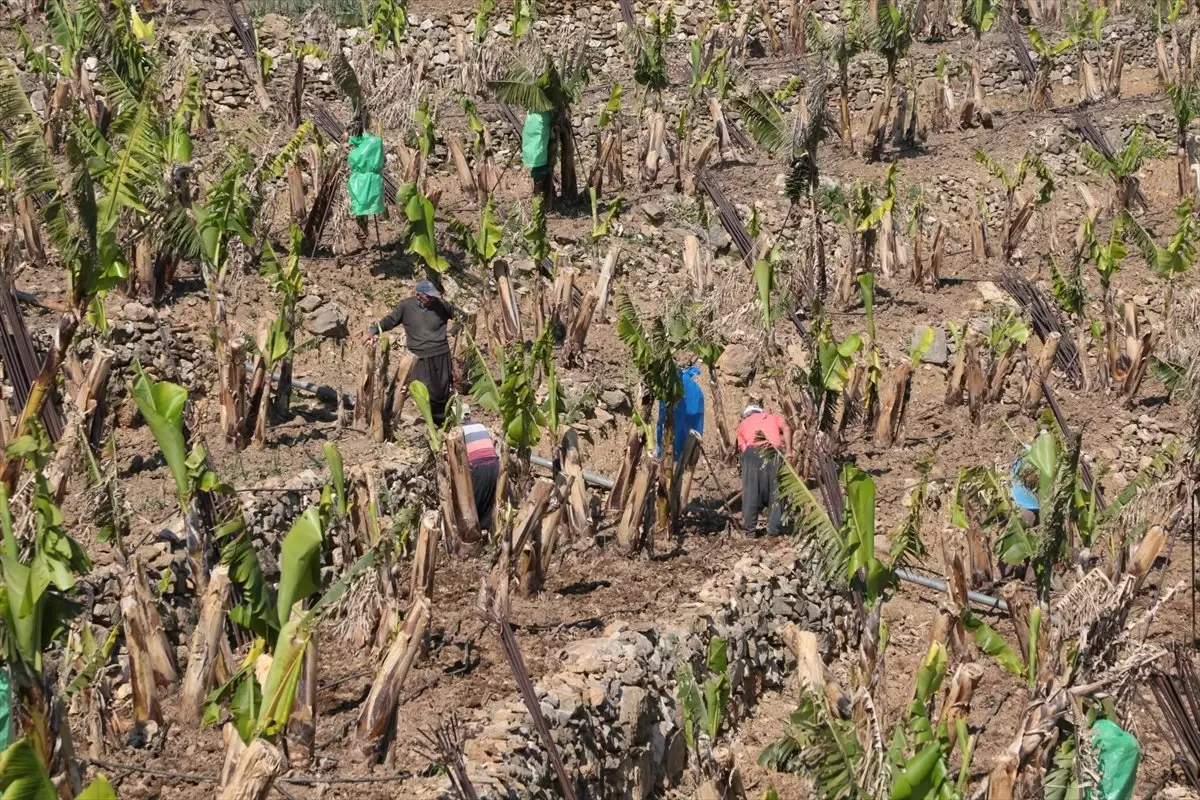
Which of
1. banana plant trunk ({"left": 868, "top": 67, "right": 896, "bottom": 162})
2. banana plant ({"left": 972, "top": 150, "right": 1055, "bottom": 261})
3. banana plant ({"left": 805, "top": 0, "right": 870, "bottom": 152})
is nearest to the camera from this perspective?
banana plant ({"left": 972, "top": 150, "right": 1055, "bottom": 261})

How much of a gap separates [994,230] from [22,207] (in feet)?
36.0

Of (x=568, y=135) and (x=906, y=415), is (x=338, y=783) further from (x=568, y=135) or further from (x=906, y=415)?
(x=568, y=135)

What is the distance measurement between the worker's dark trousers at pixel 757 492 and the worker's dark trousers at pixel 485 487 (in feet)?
6.13

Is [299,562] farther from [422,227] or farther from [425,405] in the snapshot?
[422,227]

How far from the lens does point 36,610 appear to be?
6.44 m

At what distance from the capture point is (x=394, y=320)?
1179 centimetres

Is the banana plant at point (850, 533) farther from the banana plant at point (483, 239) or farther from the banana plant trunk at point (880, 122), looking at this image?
the banana plant trunk at point (880, 122)

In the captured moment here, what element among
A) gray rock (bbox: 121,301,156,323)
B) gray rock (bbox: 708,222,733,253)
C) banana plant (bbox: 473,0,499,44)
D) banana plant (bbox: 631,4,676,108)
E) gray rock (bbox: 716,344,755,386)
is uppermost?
banana plant (bbox: 473,0,499,44)

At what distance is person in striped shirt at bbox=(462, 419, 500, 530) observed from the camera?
34.3 feet

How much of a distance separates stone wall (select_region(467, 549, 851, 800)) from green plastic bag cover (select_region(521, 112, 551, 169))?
20.4 ft

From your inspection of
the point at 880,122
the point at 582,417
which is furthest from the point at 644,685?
the point at 880,122

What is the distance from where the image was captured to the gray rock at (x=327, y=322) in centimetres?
1349

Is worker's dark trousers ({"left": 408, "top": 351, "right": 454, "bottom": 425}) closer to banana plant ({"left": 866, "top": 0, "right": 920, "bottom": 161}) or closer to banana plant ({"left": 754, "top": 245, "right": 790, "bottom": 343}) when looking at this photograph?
banana plant ({"left": 754, "top": 245, "right": 790, "bottom": 343})

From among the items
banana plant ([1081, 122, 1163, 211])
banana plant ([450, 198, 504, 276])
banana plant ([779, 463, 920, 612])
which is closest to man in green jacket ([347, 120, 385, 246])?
banana plant ([450, 198, 504, 276])
